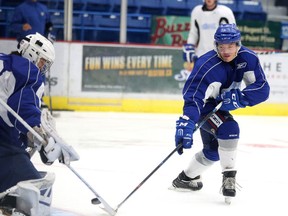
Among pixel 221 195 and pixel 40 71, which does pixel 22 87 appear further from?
pixel 221 195

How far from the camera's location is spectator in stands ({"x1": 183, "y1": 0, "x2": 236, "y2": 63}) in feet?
19.0

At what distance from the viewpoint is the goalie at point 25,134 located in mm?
2373

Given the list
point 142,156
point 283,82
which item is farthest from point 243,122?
point 142,156

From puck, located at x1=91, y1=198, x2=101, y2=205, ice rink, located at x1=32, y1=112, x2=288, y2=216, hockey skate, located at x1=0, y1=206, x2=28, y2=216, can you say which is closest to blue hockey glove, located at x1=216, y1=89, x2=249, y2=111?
ice rink, located at x1=32, y1=112, x2=288, y2=216

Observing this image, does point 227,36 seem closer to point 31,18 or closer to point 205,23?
point 205,23

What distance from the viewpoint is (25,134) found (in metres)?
2.45

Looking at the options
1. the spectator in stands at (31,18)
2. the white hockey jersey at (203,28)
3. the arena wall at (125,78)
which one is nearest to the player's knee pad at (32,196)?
the white hockey jersey at (203,28)

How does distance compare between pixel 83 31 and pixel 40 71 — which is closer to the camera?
pixel 40 71

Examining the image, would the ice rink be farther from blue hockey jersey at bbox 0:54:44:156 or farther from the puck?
blue hockey jersey at bbox 0:54:44:156

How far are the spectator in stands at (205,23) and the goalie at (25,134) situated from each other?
3308 millimetres

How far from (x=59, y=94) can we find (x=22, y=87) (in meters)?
4.81

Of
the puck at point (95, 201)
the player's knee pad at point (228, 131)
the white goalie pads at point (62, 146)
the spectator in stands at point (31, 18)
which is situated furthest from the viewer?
the spectator in stands at point (31, 18)

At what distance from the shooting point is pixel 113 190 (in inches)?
130

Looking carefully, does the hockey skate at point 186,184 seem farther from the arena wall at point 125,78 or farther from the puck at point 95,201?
the arena wall at point 125,78
